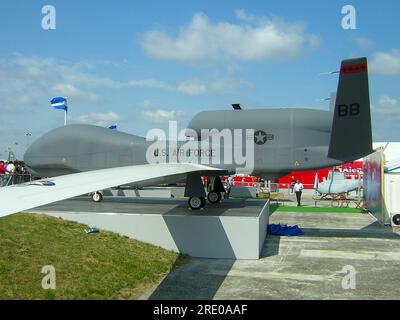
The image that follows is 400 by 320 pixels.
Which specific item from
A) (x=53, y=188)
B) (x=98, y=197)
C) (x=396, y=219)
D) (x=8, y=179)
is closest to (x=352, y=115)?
(x=396, y=219)

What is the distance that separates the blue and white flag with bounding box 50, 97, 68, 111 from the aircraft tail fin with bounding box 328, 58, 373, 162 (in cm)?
1768

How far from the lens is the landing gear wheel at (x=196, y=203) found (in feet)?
48.4

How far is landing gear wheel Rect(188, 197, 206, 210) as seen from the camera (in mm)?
14758

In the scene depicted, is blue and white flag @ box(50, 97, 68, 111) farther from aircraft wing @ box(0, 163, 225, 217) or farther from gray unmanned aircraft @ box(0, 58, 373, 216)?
aircraft wing @ box(0, 163, 225, 217)

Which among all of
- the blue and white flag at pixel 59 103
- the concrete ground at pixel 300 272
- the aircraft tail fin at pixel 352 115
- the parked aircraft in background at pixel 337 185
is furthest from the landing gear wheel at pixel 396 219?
the blue and white flag at pixel 59 103

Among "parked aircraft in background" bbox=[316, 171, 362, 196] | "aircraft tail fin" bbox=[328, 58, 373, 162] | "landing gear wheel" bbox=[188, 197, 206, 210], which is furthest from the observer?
"parked aircraft in background" bbox=[316, 171, 362, 196]

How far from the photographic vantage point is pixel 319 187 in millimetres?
36219

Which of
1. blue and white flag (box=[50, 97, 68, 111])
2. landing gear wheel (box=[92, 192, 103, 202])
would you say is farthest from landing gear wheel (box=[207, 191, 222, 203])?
blue and white flag (box=[50, 97, 68, 111])

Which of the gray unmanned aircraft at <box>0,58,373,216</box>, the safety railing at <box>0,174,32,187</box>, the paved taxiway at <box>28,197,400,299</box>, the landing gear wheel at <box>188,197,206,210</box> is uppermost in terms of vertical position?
the gray unmanned aircraft at <box>0,58,373,216</box>

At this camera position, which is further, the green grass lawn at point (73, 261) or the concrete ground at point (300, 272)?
the concrete ground at point (300, 272)

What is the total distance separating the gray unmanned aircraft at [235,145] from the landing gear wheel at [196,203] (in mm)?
37

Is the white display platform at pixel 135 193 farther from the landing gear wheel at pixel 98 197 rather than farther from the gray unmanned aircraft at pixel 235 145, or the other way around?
the gray unmanned aircraft at pixel 235 145

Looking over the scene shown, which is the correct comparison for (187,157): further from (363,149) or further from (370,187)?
(370,187)
